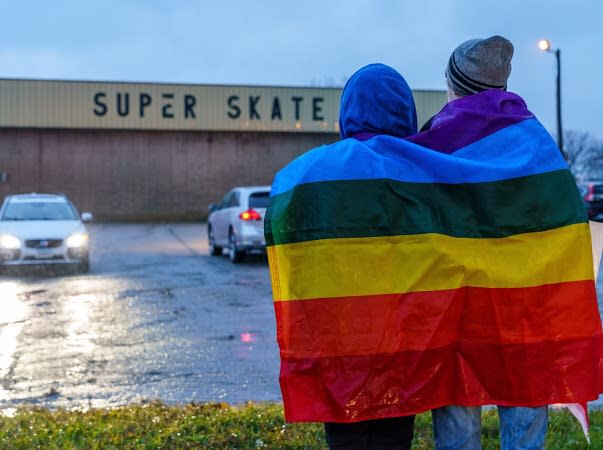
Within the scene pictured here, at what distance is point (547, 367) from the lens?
2.87 metres

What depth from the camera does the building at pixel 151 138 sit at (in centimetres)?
4356

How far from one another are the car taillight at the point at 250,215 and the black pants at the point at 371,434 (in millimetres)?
15064

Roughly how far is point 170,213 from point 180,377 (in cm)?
3920

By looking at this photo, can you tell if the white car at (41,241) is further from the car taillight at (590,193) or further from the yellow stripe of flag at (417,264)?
→ the car taillight at (590,193)

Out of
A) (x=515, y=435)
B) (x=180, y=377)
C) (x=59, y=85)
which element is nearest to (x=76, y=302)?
(x=180, y=377)

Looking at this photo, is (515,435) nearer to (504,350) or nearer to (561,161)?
(504,350)

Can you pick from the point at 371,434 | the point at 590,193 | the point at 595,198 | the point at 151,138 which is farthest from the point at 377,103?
the point at 151,138

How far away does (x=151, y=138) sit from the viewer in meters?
45.3

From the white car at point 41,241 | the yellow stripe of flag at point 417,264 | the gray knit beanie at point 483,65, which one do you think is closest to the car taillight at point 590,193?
the white car at point 41,241

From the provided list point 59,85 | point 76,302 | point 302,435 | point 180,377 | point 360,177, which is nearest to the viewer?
point 360,177

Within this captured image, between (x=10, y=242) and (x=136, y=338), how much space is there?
26.2ft

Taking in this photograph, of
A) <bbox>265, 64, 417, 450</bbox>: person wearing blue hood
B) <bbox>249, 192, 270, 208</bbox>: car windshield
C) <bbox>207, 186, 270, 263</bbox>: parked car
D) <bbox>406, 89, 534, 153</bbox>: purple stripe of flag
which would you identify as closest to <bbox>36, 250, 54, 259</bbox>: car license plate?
<bbox>207, 186, 270, 263</bbox>: parked car

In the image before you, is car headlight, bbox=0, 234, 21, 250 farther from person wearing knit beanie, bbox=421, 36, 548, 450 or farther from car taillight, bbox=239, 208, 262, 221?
person wearing knit beanie, bbox=421, 36, 548, 450

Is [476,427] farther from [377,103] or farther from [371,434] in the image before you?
[377,103]
